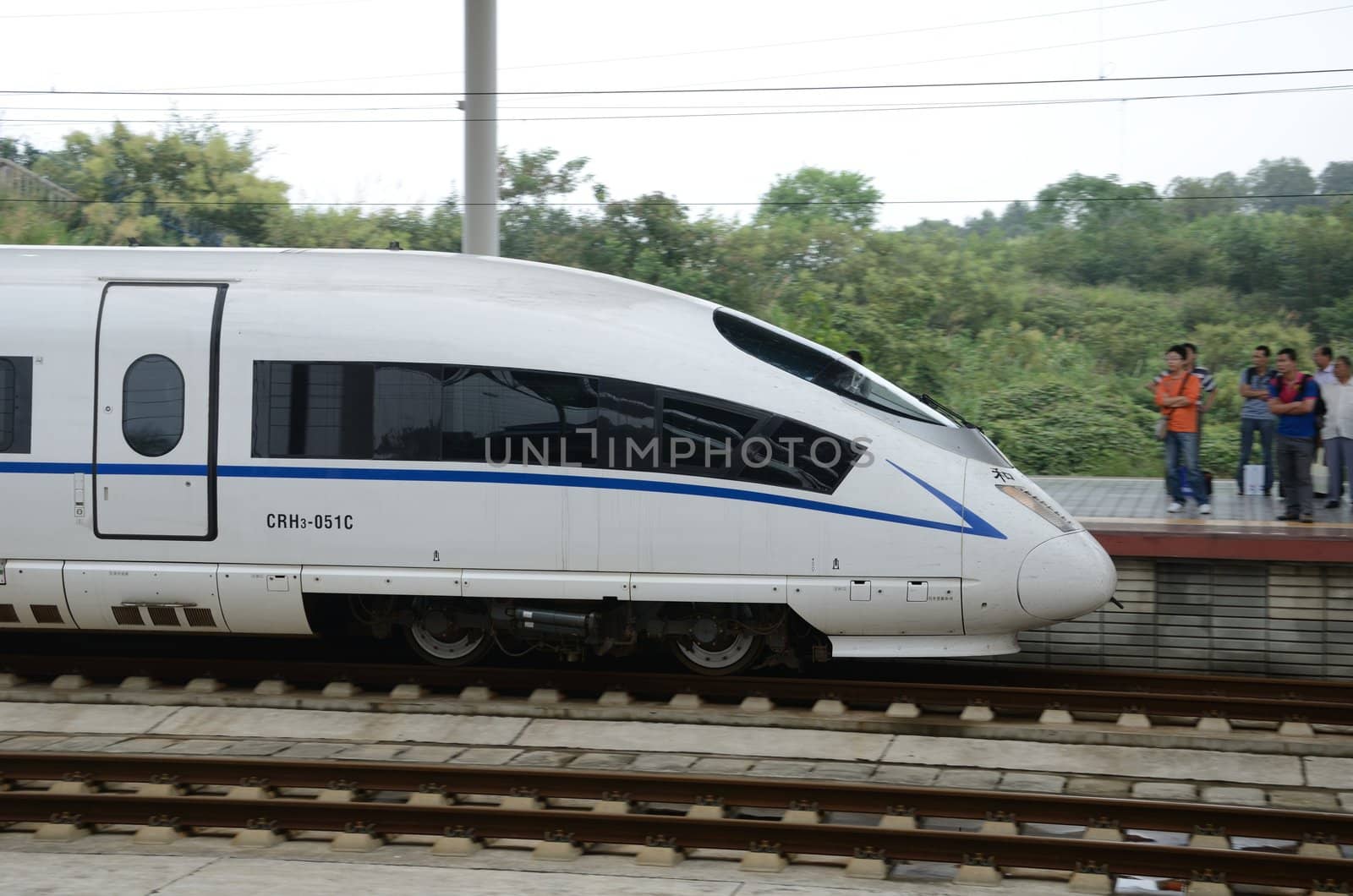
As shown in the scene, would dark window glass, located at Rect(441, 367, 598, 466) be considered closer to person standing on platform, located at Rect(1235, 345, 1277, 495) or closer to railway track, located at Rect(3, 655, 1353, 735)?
railway track, located at Rect(3, 655, 1353, 735)

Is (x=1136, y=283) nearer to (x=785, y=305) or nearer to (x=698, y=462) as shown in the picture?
(x=785, y=305)

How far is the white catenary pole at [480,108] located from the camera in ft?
41.4

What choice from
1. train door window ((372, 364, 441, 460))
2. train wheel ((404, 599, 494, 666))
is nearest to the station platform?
train wheel ((404, 599, 494, 666))

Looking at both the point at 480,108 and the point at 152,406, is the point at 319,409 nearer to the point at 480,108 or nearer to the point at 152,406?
the point at 152,406

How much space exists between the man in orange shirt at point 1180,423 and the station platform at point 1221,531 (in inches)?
8.8

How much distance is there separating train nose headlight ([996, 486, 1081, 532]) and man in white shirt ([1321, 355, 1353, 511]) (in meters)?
4.41

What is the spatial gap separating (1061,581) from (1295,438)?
149 inches

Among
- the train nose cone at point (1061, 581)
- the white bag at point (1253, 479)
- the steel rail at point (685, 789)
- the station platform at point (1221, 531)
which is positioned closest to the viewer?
the steel rail at point (685, 789)

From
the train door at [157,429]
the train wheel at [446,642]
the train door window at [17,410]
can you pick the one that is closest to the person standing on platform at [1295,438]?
the train wheel at [446,642]

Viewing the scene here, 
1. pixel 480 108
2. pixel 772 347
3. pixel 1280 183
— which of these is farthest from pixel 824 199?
pixel 772 347

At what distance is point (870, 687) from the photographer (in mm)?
8984

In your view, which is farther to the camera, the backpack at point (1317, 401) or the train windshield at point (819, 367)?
the backpack at point (1317, 401)

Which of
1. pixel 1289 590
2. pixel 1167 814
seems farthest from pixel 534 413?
pixel 1289 590

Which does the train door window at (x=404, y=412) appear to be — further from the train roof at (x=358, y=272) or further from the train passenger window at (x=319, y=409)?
the train roof at (x=358, y=272)
